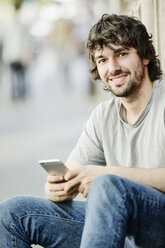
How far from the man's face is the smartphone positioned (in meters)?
0.37

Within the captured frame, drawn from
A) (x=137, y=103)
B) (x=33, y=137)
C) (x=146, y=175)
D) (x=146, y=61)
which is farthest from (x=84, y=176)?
(x=33, y=137)

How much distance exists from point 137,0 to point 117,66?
0.62 m

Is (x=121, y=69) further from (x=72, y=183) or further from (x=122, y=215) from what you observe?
(x=122, y=215)

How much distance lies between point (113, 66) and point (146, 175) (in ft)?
1.51

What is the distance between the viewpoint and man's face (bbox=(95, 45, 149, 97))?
1792 millimetres

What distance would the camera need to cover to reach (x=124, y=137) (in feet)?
5.79

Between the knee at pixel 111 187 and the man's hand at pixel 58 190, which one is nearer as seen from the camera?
the knee at pixel 111 187

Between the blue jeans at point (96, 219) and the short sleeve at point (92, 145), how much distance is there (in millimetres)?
183

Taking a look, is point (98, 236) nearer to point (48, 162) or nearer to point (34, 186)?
point (48, 162)

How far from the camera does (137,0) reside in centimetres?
229

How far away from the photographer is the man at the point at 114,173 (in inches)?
55.6

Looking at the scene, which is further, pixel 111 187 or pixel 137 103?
pixel 137 103

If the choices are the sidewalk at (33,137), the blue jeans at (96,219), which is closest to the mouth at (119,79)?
the blue jeans at (96,219)

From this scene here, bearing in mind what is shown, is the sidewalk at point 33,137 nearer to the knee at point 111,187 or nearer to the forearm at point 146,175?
the forearm at point 146,175
